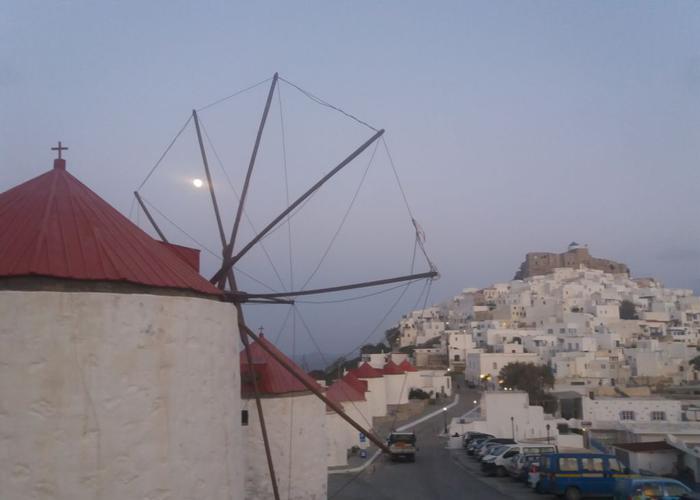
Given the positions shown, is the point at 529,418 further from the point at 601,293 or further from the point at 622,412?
the point at 601,293

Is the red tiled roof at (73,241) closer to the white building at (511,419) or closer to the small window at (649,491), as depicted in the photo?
the small window at (649,491)

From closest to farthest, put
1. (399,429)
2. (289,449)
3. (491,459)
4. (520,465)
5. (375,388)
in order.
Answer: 1. (289,449)
2. (520,465)
3. (491,459)
4. (399,429)
5. (375,388)

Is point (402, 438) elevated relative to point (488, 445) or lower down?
elevated

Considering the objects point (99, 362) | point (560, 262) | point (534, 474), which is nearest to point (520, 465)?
point (534, 474)

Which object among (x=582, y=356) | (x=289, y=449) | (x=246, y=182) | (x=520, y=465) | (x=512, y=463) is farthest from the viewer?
(x=582, y=356)

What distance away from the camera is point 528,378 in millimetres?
52375

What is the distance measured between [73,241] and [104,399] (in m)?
2.18

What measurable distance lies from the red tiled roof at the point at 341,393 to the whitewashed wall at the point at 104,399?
20774mm

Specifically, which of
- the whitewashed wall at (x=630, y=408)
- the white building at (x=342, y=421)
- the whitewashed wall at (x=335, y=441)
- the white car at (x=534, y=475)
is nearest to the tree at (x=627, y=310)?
the whitewashed wall at (x=630, y=408)

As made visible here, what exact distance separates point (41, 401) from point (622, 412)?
3445 cm

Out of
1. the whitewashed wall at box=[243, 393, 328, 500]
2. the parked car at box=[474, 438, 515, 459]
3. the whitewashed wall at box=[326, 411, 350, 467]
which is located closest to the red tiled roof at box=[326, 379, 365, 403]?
the whitewashed wall at box=[326, 411, 350, 467]

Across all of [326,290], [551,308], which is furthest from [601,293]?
[326,290]

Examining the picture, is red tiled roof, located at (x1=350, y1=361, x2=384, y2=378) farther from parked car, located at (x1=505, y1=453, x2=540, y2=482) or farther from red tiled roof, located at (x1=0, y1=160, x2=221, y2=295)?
red tiled roof, located at (x1=0, y1=160, x2=221, y2=295)

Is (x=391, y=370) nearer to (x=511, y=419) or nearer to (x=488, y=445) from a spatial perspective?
(x=511, y=419)
